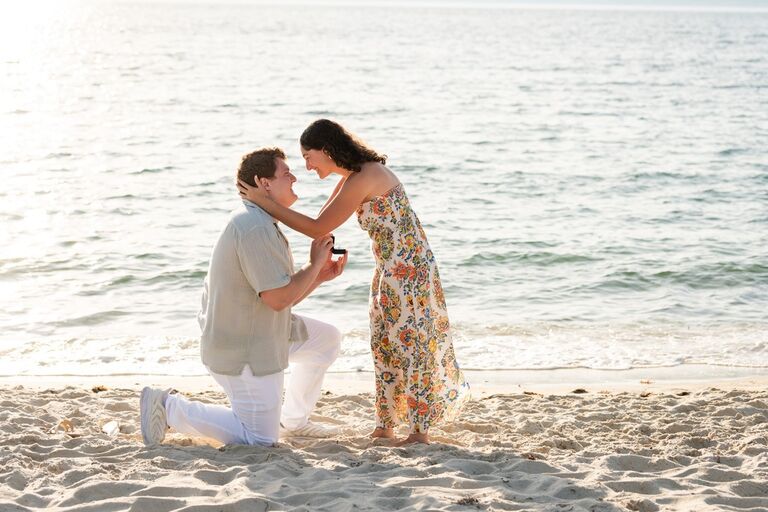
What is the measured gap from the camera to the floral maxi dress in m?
5.29

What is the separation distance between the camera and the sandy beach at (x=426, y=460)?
14.0 feet

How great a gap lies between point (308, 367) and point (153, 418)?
0.91 metres

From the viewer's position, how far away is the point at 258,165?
4.99 metres

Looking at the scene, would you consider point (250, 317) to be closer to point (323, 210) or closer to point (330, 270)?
point (330, 270)

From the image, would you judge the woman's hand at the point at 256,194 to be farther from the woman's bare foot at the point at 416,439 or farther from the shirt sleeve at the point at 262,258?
the woman's bare foot at the point at 416,439

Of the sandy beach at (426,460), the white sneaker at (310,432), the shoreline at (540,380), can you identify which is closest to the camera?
the sandy beach at (426,460)

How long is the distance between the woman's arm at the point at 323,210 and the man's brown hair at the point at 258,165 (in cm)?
5

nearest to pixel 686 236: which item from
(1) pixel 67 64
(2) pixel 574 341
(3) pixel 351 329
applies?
(2) pixel 574 341

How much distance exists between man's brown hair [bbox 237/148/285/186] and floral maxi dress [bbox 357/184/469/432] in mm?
566

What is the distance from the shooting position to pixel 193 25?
7888cm

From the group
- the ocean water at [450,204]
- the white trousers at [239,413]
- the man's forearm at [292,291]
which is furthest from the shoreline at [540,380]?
the man's forearm at [292,291]

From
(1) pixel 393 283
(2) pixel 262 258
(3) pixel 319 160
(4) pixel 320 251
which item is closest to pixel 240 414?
(2) pixel 262 258

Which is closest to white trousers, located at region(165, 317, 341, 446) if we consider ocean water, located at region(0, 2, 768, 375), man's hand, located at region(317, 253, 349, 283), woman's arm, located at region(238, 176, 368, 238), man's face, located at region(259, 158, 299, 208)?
man's hand, located at region(317, 253, 349, 283)

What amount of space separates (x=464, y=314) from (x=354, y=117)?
17.3 metres
